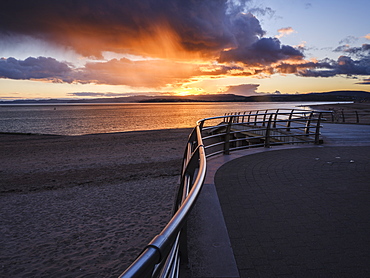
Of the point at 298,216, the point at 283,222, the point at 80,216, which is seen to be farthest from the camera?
the point at 80,216

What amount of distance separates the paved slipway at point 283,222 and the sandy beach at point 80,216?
164 centimetres

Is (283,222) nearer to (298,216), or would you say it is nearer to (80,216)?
(298,216)

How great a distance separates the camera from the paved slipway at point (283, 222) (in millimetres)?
2641

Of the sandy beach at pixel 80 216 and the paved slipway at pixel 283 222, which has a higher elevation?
the paved slipway at pixel 283 222

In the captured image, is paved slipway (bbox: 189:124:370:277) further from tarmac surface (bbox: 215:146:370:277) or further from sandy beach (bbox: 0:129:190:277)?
sandy beach (bbox: 0:129:190:277)

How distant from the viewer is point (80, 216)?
240 inches

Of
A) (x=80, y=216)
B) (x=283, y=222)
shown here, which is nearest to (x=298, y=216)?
(x=283, y=222)

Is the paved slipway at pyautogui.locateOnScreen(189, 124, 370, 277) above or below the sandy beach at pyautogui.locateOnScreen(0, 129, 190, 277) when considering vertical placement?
above

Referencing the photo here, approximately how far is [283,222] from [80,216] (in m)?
4.49

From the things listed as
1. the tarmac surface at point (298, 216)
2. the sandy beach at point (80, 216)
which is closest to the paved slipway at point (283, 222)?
the tarmac surface at point (298, 216)

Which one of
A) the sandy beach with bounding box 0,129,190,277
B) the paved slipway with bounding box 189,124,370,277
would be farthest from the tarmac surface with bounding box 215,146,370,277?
the sandy beach with bounding box 0,129,190,277

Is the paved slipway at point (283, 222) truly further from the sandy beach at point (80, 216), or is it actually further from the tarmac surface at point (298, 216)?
the sandy beach at point (80, 216)

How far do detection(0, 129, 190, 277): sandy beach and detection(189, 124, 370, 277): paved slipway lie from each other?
5.38 ft

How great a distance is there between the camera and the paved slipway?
264 cm
